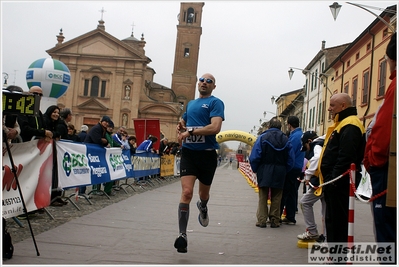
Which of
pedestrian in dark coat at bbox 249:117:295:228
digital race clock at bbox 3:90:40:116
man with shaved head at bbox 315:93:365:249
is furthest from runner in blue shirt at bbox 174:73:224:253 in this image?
pedestrian in dark coat at bbox 249:117:295:228

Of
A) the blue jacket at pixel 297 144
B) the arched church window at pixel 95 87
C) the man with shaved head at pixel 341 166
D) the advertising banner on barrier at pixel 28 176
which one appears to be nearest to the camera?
the man with shaved head at pixel 341 166

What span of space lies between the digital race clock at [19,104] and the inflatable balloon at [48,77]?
58.5ft

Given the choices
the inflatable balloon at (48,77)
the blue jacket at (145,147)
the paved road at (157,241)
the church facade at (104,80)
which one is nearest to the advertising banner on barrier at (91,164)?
the paved road at (157,241)

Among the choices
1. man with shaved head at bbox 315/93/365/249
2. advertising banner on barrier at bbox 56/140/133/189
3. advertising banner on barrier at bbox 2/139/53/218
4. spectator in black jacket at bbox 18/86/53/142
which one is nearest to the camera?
man with shaved head at bbox 315/93/365/249

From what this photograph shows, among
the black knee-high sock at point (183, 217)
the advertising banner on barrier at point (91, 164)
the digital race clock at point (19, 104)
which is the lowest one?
the black knee-high sock at point (183, 217)

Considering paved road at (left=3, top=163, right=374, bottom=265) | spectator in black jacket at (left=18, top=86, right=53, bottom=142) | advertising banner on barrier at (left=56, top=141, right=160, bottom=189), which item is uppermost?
spectator in black jacket at (left=18, top=86, right=53, bottom=142)

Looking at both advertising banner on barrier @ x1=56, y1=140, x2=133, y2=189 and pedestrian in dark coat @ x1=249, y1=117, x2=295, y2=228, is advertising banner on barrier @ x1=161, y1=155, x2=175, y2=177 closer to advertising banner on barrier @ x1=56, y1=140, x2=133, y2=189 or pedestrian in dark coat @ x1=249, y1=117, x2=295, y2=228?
advertising banner on barrier @ x1=56, y1=140, x2=133, y2=189

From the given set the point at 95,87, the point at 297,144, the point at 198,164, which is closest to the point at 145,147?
the point at 297,144

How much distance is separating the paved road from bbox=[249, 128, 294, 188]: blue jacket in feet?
2.78

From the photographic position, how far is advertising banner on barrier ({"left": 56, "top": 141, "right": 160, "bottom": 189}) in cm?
861

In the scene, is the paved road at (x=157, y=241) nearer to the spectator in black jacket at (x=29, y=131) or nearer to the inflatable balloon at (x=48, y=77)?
the spectator in black jacket at (x=29, y=131)

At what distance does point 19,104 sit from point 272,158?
14.7ft

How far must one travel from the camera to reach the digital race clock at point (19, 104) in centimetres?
535

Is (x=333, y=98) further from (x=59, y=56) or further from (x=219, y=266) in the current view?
(x=59, y=56)
